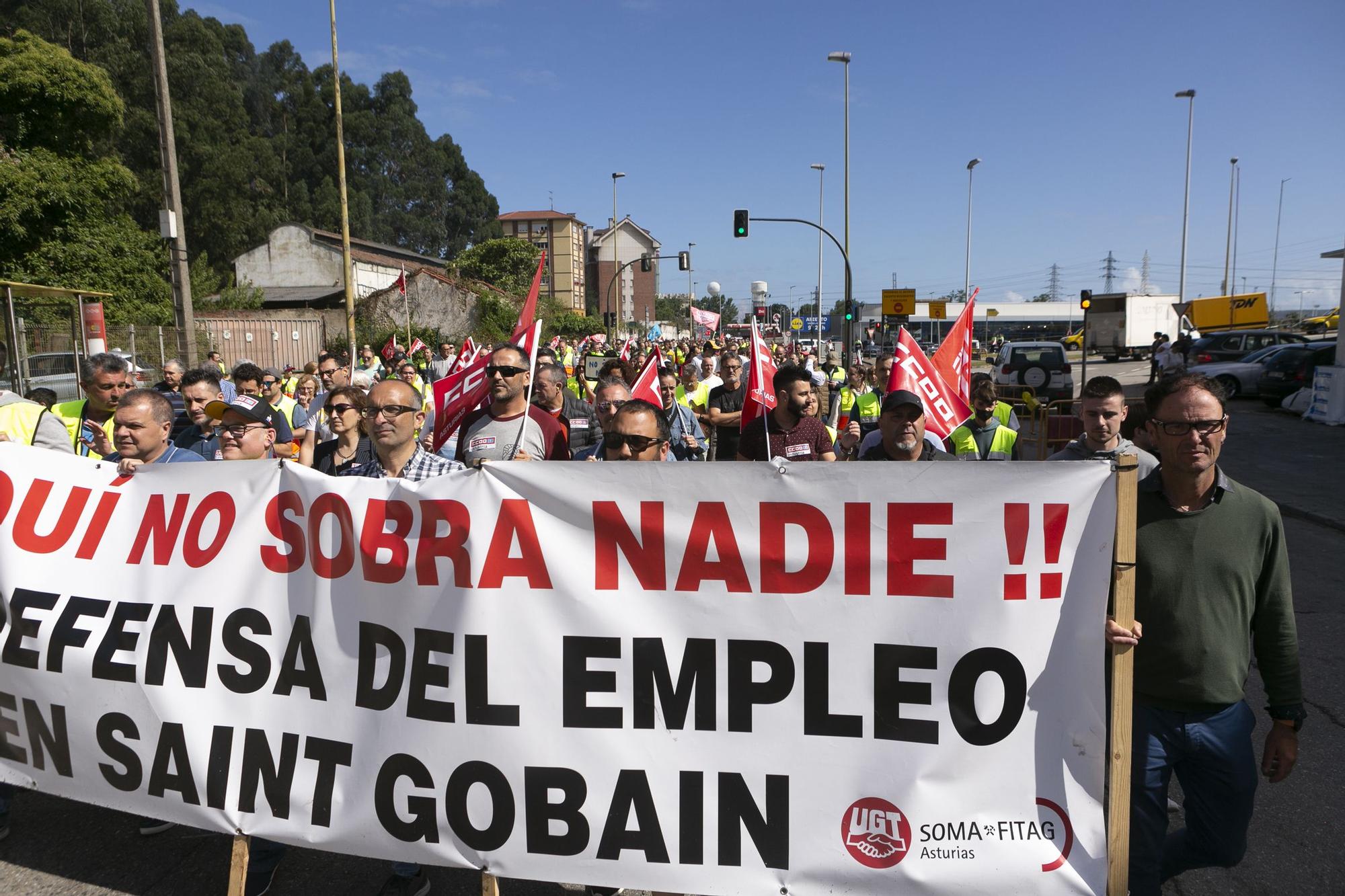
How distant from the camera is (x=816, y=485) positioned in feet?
8.87

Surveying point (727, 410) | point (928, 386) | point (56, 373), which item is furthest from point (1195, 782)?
point (56, 373)

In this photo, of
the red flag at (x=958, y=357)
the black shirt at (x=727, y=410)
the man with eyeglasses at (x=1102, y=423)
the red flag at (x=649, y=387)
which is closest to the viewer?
the man with eyeglasses at (x=1102, y=423)

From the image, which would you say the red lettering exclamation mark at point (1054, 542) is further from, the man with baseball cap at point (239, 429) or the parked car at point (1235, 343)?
the parked car at point (1235, 343)

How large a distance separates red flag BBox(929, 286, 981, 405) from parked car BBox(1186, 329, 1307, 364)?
2322 cm

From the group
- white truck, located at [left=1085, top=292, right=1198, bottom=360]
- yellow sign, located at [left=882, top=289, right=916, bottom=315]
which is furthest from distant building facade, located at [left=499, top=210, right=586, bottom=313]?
yellow sign, located at [left=882, top=289, right=916, bottom=315]

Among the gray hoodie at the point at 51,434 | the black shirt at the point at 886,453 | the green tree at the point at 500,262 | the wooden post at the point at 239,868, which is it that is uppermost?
the green tree at the point at 500,262

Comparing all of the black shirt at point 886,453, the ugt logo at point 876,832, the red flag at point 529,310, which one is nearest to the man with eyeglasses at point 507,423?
the red flag at point 529,310

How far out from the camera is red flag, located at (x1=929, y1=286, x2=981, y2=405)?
5.30 metres

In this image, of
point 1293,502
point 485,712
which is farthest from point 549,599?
point 1293,502

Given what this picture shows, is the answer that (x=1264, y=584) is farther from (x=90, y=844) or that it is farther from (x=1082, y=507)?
(x=90, y=844)

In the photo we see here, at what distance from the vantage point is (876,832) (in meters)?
2.57

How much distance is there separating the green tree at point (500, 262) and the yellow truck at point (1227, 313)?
123 feet

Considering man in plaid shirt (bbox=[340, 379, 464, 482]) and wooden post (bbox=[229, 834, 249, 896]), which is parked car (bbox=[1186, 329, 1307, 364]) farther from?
wooden post (bbox=[229, 834, 249, 896])

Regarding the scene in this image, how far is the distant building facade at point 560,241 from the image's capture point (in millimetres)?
87812
